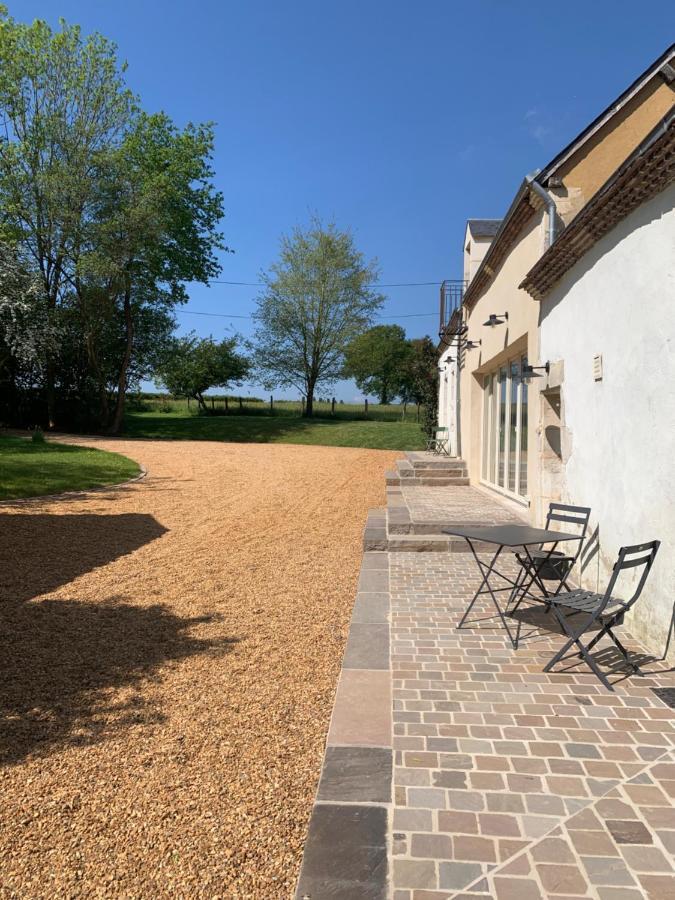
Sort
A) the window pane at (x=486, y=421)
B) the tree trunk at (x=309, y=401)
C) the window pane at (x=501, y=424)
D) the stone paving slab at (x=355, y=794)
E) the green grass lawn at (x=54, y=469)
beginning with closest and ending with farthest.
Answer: the stone paving slab at (x=355, y=794), the window pane at (x=501, y=424), the green grass lawn at (x=54, y=469), the window pane at (x=486, y=421), the tree trunk at (x=309, y=401)

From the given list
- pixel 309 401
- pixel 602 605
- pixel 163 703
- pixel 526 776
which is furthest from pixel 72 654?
pixel 309 401

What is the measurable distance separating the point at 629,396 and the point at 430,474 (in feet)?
29.4

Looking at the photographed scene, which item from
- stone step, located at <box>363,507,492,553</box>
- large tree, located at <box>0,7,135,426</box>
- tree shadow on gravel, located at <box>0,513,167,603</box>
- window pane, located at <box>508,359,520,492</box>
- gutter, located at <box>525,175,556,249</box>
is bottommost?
tree shadow on gravel, located at <box>0,513,167,603</box>

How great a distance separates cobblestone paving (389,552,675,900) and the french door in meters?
4.85

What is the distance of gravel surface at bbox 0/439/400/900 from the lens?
2.11 metres

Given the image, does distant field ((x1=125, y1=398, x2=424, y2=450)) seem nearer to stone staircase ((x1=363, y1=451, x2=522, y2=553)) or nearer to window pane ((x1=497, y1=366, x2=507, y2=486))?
→ stone staircase ((x1=363, y1=451, x2=522, y2=553))

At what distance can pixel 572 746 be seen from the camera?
2.69 metres

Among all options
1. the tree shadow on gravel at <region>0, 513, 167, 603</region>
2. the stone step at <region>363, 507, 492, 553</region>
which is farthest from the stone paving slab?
the tree shadow on gravel at <region>0, 513, 167, 603</region>

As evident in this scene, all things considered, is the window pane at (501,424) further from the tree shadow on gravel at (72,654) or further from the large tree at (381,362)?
the large tree at (381,362)

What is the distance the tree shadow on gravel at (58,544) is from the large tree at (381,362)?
49015mm

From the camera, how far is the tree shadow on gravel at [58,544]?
5.82 metres

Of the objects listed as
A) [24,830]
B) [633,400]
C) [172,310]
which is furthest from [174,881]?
[172,310]

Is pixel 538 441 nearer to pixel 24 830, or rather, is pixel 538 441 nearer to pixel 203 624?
pixel 203 624

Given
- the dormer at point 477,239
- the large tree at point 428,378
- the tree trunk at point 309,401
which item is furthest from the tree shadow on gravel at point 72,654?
the tree trunk at point 309,401
